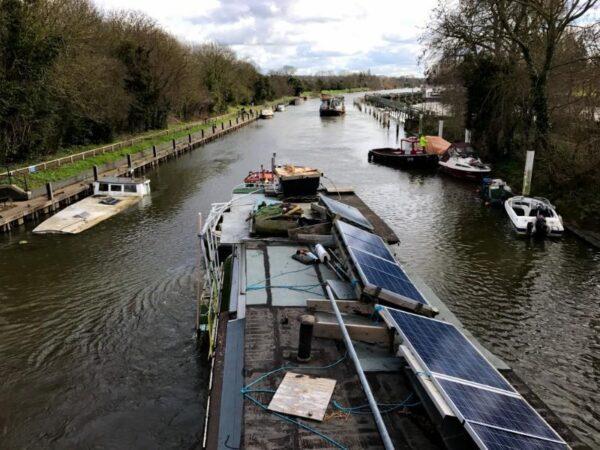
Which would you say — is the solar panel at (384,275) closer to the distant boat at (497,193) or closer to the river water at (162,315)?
the river water at (162,315)

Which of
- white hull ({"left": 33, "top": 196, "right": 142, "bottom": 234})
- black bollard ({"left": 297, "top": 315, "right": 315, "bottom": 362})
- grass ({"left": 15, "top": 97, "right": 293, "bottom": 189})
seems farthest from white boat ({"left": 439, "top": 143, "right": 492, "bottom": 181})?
black bollard ({"left": 297, "top": 315, "right": 315, "bottom": 362})

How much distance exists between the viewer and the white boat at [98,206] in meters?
28.1

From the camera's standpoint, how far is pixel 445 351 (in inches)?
337

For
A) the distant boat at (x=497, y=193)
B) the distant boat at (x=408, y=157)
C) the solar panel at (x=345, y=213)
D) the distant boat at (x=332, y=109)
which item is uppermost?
the distant boat at (x=332, y=109)

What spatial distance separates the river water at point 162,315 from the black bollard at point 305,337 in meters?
5.32

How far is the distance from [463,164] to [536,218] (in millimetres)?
17243

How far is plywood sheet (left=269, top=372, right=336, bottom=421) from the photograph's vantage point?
7644 mm

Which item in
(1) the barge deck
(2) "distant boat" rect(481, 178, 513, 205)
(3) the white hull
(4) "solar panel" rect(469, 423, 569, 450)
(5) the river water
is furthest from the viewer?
(2) "distant boat" rect(481, 178, 513, 205)

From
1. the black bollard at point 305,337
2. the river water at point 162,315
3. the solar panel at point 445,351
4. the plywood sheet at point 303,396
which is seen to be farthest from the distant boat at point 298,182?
the plywood sheet at point 303,396

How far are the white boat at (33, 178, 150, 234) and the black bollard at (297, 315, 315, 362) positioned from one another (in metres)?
22.7

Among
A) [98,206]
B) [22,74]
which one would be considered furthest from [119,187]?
[22,74]

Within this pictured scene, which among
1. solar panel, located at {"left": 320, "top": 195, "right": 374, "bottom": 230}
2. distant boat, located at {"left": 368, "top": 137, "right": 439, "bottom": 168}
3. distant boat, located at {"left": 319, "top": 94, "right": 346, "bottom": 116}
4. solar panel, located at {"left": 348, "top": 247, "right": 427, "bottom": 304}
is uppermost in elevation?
distant boat, located at {"left": 319, "top": 94, "right": 346, "bottom": 116}

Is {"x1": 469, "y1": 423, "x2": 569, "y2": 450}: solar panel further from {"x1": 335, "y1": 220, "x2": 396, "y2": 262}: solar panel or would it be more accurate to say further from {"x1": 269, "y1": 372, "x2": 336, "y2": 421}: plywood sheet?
{"x1": 335, "y1": 220, "x2": 396, "y2": 262}: solar panel

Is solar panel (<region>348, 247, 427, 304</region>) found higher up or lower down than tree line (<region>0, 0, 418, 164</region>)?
lower down
